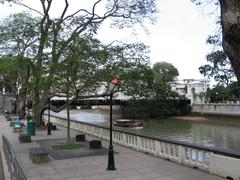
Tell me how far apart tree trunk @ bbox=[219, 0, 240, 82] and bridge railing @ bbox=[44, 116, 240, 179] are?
4458 millimetres

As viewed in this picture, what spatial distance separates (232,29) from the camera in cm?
641

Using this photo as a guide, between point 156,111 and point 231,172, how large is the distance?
962 cm

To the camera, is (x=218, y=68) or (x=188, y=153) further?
(x=218, y=68)

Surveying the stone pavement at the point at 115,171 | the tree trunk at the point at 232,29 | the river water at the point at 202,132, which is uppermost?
the tree trunk at the point at 232,29

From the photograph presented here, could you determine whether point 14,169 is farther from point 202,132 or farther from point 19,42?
point 202,132

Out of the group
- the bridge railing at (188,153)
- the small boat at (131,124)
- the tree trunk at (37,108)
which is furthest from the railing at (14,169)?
the small boat at (131,124)

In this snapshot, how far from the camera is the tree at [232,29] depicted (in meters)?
6.39

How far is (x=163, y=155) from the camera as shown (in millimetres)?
14555

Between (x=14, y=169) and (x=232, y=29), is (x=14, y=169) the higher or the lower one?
the lower one

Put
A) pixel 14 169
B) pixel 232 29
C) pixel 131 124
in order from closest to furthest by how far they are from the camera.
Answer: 1. pixel 232 29
2. pixel 14 169
3. pixel 131 124

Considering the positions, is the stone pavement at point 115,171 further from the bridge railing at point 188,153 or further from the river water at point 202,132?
the river water at point 202,132

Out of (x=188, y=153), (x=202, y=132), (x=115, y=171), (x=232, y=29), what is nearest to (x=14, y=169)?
(x=115, y=171)

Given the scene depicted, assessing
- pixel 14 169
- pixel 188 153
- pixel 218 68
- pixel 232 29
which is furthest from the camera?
pixel 218 68

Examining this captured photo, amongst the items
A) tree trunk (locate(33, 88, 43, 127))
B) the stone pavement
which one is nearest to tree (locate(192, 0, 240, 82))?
the stone pavement
